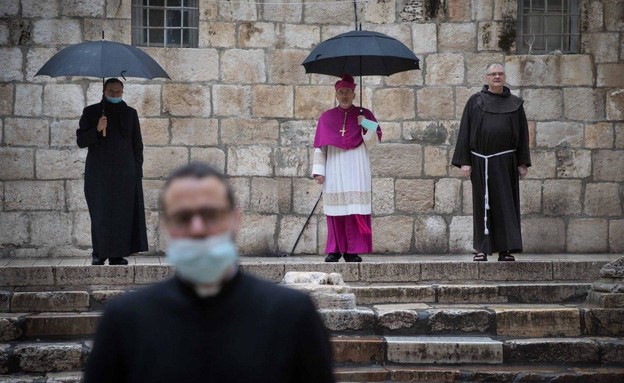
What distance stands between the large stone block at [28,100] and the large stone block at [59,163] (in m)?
0.43

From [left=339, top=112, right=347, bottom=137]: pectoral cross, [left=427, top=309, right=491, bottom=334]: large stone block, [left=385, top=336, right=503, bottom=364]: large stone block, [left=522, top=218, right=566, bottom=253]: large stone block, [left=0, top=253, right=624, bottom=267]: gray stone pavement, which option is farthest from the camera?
[left=522, top=218, right=566, bottom=253]: large stone block

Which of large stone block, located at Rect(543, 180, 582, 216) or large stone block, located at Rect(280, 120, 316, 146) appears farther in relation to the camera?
large stone block, located at Rect(543, 180, 582, 216)

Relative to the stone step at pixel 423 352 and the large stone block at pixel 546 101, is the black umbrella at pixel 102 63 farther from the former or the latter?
the large stone block at pixel 546 101

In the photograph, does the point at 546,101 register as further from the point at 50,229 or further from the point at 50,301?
the point at 50,301

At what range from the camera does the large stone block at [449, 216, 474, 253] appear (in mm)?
12664

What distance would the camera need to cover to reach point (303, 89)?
12.7 meters

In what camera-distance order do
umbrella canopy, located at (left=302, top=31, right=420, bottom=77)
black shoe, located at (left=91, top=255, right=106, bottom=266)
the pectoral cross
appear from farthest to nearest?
the pectoral cross < umbrella canopy, located at (left=302, top=31, right=420, bottom=77) < black shoe, located at (left=91, top=255, right=106, bottom=266)

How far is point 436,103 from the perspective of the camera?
1278cm

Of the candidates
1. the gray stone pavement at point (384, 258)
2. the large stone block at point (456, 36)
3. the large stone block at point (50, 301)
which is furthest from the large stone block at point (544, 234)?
the large stone block at point (50, 301)

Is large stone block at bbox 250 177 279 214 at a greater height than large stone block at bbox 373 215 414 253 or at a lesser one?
greater

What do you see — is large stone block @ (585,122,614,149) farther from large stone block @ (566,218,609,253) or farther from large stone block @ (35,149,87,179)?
large stone block @ (35,149,87,179)

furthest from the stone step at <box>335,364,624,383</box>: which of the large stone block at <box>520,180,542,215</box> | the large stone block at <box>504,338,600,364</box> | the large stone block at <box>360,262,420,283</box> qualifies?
the large stone block at <box>520,180,542,215</box>

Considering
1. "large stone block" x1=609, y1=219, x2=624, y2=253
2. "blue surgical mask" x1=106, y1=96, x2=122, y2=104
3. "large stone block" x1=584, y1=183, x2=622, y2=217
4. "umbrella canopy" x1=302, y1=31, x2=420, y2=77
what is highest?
"umbrella canopy" x1=302, y1=31, x2=420, y2=77

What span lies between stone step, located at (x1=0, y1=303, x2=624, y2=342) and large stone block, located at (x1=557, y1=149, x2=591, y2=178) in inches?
171
